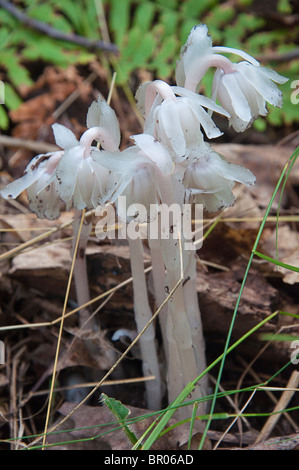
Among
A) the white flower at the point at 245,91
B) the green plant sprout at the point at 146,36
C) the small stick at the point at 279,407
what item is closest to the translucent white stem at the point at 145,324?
the small stick at the point at 279,407

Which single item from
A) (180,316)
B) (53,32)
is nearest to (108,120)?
(180,316)

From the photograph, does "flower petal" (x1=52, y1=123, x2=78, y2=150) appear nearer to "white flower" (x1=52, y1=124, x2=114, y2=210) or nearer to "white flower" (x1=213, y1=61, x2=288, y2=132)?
"white flower" (x1=52, y1=124, x2=114, y2=210)

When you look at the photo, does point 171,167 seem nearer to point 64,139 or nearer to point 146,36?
point 64,139

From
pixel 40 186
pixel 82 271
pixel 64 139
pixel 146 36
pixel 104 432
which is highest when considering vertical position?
pixel 146 36

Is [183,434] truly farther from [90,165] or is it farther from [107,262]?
[90,165]

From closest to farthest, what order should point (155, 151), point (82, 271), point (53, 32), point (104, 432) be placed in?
point (155, 151)
point (104, 432)
point (82, 271)
point (53, 32)

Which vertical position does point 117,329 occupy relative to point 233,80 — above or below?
below

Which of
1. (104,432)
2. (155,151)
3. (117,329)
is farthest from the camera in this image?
(117,329)

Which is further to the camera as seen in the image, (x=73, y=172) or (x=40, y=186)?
(x=40, y=186)
